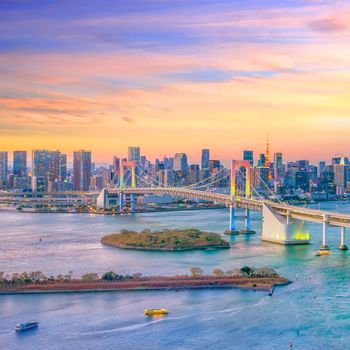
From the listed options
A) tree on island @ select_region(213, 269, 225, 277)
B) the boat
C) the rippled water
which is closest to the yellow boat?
the rippled water

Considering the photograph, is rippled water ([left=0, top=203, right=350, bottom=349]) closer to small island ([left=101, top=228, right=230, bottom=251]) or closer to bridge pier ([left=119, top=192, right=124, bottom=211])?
small island ([left=101, top=228, right=230, bottom=251])

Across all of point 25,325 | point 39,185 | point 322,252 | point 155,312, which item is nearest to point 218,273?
point 155,312

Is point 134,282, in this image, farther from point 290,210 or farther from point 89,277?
point 290,210

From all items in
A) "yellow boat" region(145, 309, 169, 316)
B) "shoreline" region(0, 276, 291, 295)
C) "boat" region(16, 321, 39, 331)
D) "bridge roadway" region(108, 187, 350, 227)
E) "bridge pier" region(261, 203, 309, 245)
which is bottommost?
"boat" region(16, 321, 39, 331)

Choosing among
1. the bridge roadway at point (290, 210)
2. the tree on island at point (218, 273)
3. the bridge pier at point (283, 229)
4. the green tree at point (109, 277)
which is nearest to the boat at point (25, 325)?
the green tree at point (109, 277)

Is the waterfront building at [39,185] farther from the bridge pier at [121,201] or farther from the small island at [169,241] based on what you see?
the small island at [169,241]

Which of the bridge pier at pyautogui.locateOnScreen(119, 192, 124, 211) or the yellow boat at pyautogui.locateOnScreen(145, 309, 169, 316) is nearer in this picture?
the yellow boat at pyautogui.locateOnScreen(145, 309, 169, 316)
